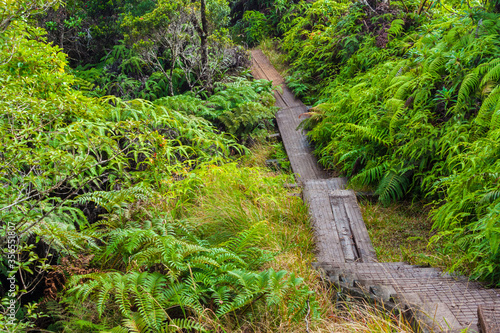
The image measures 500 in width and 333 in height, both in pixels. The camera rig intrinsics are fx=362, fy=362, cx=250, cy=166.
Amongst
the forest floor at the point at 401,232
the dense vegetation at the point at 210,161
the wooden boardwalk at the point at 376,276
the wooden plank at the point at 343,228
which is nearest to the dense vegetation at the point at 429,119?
the dense vegetation at the point at 210,161

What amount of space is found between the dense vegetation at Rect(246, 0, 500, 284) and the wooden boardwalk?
29 centimetres

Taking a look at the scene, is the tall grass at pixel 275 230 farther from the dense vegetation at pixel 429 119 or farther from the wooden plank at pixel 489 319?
the dense vegetation at pixel 429 119

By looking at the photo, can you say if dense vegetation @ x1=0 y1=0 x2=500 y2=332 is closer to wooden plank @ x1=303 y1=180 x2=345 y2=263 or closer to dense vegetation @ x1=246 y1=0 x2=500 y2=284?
dense vegetation @ x1=246 y1=0 x2=500 y2=284

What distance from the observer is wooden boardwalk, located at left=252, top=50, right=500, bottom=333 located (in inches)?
91.1

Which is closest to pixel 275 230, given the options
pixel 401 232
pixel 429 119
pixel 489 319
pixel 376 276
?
pixel 376 276

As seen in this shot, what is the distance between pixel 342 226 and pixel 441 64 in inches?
108

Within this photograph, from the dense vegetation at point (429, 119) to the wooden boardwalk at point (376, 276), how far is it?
0.95ft

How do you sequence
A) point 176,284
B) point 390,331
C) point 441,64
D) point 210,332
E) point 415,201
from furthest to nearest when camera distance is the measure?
point 441,64 < point 415,201 < point 176,284 < point 210,332 < point 390,331

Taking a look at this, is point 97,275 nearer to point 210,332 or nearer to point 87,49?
point 210,332

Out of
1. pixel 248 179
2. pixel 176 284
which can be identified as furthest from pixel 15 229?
pixel 248 179

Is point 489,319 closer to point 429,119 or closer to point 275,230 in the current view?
point 275,230

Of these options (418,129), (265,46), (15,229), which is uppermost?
(15,229)

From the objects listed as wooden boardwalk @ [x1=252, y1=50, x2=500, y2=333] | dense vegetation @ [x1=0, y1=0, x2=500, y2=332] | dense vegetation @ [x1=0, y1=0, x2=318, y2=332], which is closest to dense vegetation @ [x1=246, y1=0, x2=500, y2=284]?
dense vegetation @ [x1=0, y1=0, x2=500, y2=332]

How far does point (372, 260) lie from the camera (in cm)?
376
